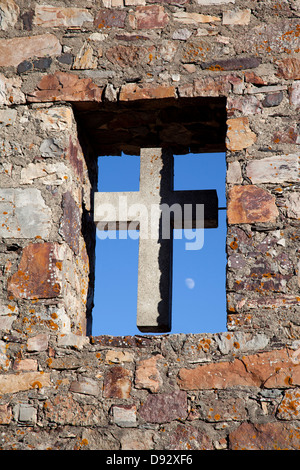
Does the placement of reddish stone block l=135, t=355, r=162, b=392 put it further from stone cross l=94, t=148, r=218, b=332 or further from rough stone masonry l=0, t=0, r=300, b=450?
stone cross l=94, t=148, r=218, b=332

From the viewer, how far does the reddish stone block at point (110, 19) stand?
415 cm

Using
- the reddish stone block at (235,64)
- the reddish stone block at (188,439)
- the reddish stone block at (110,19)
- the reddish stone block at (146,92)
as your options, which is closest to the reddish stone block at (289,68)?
the reddish stone block at (235,64)

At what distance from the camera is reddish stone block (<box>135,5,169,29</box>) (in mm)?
4117

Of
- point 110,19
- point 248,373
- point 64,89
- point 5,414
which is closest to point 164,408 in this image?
point 248,373

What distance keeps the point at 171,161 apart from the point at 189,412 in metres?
1.47

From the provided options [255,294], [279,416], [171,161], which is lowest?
[279,416]

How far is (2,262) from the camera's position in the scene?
3809 millimetres

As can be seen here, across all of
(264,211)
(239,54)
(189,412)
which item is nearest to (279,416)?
(189,412)

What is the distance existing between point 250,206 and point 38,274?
1082 mm

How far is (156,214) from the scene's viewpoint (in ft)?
13.7

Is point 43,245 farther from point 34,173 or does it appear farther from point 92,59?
point 92,59

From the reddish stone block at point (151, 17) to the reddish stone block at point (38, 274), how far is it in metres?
1.30

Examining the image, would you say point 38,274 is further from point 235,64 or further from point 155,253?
point 235,64

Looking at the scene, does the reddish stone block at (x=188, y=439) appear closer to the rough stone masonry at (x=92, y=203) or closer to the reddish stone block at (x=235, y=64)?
the rough stone masonry at (x=92, y=203)
